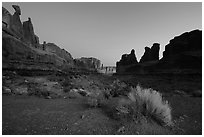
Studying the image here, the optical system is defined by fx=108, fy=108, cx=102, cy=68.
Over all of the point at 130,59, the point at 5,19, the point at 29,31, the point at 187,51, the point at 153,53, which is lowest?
the point at 187,51

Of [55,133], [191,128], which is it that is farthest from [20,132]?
[191,128]

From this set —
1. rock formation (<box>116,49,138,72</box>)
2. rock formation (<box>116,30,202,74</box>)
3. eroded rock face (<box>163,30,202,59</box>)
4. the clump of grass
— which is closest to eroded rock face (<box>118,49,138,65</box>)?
rock formation (<box>116,49,138,72</box>)

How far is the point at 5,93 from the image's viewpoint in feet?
18.1

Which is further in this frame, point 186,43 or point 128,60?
point 128,60

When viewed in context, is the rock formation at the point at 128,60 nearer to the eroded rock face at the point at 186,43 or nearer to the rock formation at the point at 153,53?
the rock formation at the point at 153,53

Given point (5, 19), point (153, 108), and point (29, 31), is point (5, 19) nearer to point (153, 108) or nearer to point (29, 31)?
point (29, 31)

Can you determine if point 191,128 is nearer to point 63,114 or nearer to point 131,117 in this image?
point 131,117

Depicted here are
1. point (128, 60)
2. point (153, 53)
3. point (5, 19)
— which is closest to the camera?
point (5, 19)

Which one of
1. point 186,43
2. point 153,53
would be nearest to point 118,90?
point 186,43

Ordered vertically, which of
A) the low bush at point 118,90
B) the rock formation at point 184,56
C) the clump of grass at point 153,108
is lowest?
the low bush at point 118,90

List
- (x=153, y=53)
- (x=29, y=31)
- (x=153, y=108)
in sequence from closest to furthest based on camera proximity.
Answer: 1. (x=153, y=108)
2. (x=29, y=31)
3. (x=153, y=53)

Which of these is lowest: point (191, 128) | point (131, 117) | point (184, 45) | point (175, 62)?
point (191, 128)

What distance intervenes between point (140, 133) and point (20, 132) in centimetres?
247

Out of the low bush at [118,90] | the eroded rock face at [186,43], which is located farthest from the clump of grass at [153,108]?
the eroded rock face at [186,43]
